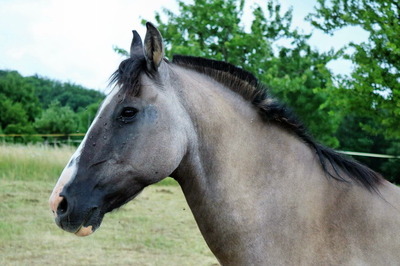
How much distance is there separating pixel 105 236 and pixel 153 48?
578 cm

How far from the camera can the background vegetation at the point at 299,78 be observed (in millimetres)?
9773

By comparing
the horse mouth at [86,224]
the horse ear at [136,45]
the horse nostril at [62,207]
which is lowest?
the horse mouth at [86,224]

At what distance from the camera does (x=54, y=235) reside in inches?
296

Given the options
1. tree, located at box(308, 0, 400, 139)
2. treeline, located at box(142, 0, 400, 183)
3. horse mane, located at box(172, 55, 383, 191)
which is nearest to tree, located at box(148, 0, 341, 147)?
treeline, located at box(142, 0, 400, 183)

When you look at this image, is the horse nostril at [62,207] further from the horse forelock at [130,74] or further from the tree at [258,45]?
the tree at [258,45]

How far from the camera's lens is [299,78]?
821 inches

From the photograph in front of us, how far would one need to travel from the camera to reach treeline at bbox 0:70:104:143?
3297cm

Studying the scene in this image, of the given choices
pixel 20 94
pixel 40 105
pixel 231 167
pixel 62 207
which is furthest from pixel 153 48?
pixel 40 105

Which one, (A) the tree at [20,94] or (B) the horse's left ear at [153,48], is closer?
(B) the horse's left ear at [153,48]

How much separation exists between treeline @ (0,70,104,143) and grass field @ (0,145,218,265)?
1859 centimetres

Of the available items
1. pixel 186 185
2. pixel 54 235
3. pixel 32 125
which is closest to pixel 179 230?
pixel 54 235

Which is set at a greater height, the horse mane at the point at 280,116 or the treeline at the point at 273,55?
the horse mane at the point at 280,116

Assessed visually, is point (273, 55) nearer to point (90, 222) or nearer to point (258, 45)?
point (258, 45)

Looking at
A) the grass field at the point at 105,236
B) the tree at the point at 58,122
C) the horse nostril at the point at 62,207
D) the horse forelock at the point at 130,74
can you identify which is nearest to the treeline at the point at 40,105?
the tree at the point at 58,122
